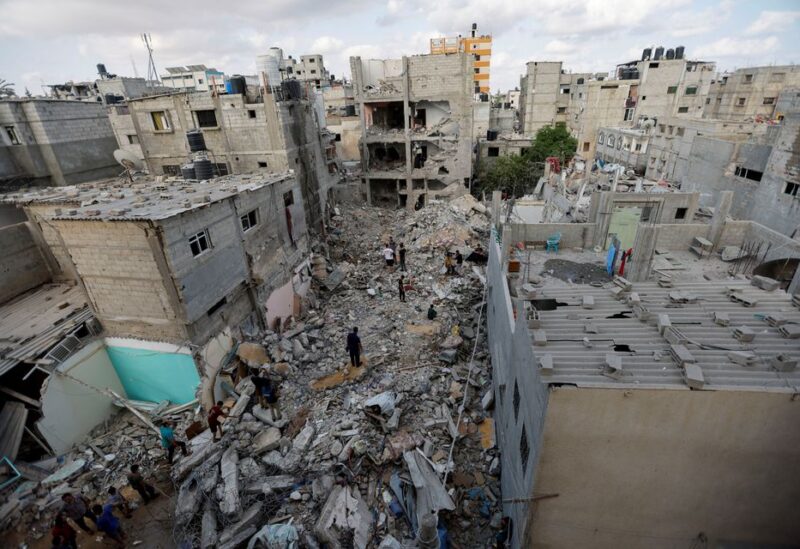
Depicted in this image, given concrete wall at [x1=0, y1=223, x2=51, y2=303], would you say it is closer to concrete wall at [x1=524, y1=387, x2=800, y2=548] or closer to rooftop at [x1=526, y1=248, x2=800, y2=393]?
rooftop at [x1=526, y1=248, x2=800, y2=393]

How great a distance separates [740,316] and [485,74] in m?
71.3

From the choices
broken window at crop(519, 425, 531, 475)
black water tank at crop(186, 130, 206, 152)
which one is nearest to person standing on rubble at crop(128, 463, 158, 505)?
broken window at crop(519, 425, 531, 475)

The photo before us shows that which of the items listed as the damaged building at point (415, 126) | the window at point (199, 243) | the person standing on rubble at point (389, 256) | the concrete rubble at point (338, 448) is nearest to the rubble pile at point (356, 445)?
the concrete rubble at point (338, 448)

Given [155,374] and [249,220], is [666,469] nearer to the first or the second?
[155,374]

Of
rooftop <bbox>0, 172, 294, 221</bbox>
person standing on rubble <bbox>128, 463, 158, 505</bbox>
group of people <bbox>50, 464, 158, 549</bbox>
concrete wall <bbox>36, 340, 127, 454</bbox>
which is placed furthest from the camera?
concrete wall <bbox>36, 340, 127, 454</bbox>

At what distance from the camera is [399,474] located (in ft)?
27.2

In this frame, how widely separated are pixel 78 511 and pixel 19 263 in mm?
9752

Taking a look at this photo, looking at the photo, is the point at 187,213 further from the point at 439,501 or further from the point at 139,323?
the point at 439,501

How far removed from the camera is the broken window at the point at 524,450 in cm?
629

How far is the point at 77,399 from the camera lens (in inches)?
422

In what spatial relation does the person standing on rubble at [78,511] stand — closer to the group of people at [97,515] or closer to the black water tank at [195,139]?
the group of people at [97,515]

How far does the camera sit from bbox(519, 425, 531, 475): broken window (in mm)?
6293

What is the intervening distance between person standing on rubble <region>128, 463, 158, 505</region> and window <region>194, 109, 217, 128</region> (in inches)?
685

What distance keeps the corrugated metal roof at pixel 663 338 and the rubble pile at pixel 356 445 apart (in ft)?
11.9
